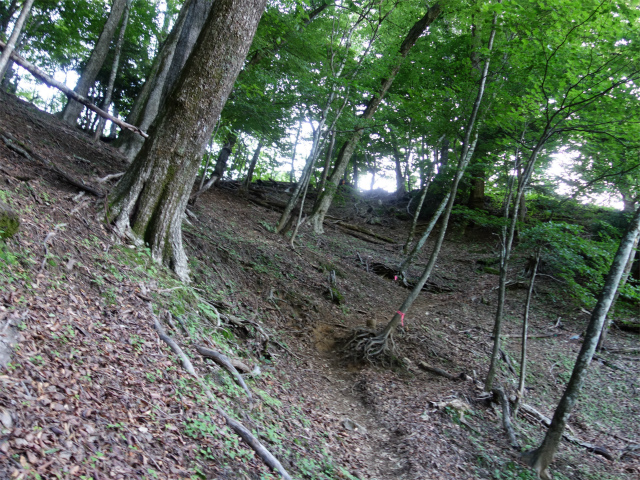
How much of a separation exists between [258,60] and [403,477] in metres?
12.2

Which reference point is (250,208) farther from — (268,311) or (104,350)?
(104,350)

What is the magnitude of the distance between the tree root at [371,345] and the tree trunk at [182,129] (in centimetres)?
430

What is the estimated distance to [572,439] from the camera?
6340 mm

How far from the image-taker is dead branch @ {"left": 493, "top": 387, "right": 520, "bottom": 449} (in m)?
5.80

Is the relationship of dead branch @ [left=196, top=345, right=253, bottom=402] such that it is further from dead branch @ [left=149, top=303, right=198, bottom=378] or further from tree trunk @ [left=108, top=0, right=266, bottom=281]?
tree trunk @ [left=108, top=0, right=266, bottom=281]

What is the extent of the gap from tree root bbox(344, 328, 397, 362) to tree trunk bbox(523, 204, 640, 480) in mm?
3229

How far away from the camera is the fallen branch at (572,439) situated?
607cm

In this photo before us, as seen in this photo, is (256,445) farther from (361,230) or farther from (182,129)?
(361,230)

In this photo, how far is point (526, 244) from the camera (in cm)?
759

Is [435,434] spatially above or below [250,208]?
below

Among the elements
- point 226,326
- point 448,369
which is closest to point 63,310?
point 226,326

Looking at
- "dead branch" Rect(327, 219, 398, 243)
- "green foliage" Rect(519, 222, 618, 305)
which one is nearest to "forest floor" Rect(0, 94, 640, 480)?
"green foliage" Rect(519, 222, 618, 305)

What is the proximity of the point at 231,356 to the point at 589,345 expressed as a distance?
4.65m

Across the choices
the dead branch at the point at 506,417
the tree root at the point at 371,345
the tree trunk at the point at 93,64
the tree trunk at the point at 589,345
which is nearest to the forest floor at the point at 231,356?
the dead branch at the point at 506,417
